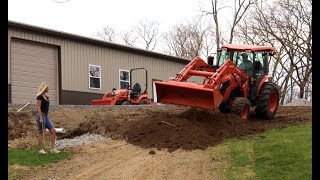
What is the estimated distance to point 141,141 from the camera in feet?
38.3

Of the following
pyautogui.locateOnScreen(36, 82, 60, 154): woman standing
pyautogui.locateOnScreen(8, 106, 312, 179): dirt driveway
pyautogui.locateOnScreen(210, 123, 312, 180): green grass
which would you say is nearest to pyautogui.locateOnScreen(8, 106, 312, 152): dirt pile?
pyautogui.locateOnScreen(8, 106, 312, 179): dirt driveway

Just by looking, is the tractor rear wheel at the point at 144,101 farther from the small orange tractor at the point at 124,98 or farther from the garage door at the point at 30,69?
the garage door at the point at 30,69

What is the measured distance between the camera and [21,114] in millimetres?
14266

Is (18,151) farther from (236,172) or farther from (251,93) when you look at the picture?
(251,93)

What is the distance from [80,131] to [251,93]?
19.0ft

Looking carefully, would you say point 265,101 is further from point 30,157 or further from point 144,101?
point 144,101

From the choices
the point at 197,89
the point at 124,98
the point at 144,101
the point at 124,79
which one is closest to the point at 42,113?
the point at 197,89

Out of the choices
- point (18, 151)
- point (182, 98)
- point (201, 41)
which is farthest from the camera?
point (201, 41)

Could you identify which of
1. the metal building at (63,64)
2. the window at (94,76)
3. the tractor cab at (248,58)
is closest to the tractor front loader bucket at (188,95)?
the tractor cab at (248,58)

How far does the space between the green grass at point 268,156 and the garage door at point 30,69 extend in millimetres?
12428

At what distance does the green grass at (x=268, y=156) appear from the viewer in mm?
8578

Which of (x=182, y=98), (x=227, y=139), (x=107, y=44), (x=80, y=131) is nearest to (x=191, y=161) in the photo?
(x=227, y=139)

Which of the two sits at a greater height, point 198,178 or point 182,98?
point 182,98
